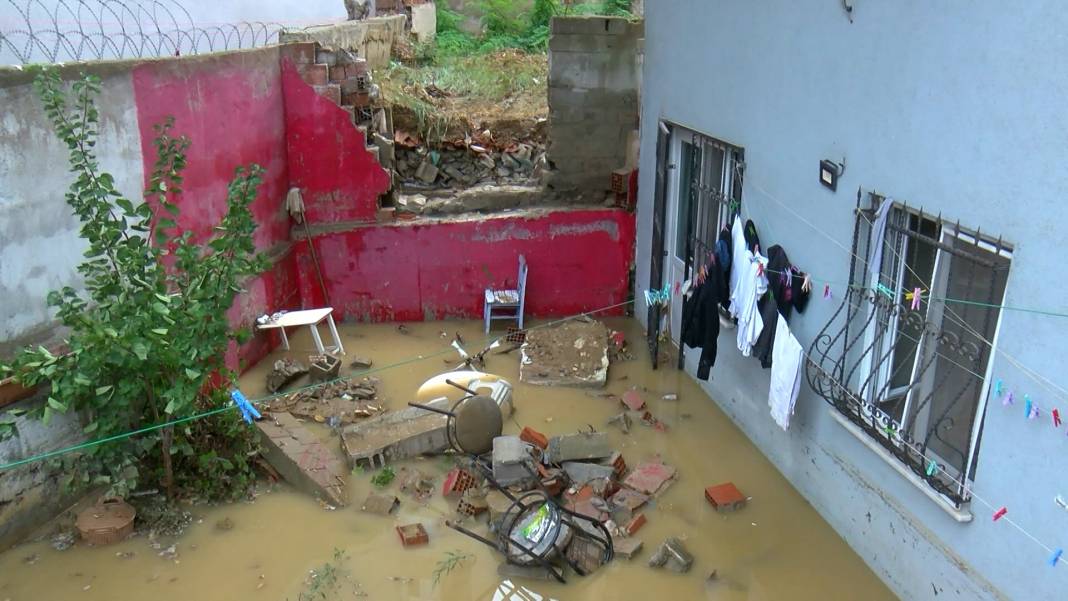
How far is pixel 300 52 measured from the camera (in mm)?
8523

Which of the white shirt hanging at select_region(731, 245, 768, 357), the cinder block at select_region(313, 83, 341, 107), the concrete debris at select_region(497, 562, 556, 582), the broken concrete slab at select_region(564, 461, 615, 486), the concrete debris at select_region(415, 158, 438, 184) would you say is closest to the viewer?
the concrete debris at select_region(497, 562, 556, 582)

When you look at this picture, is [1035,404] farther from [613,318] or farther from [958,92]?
[613,318]

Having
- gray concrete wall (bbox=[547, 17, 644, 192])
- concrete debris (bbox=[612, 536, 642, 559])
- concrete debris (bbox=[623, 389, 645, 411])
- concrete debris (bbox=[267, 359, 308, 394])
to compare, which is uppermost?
gray concrete wall (bbox=[547, 17, 644, 192])

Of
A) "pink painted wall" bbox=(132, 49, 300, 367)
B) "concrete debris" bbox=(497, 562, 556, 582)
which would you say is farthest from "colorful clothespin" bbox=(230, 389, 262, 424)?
"concrete debris" bbox=(497, 562, 556, 582)

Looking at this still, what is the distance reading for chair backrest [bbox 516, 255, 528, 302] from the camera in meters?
8.91

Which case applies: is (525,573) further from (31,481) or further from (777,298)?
(31,481)

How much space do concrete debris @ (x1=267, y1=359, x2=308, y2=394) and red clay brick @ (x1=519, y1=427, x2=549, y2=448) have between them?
252 centimetres

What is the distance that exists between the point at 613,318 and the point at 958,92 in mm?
5708

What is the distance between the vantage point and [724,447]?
259 inches

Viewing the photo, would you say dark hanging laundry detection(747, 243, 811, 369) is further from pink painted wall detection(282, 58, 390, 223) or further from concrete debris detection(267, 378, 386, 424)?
pink painted wall detection(282, 58, 390, 223)

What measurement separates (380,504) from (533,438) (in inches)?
53.6

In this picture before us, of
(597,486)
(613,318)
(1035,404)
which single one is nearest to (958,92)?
(1035,404)

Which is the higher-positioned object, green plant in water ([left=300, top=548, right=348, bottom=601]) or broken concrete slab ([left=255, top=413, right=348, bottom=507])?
broken concrete slab ([left=255, top=413, right=348, bottom=507])

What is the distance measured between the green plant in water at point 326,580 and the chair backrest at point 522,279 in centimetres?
419
